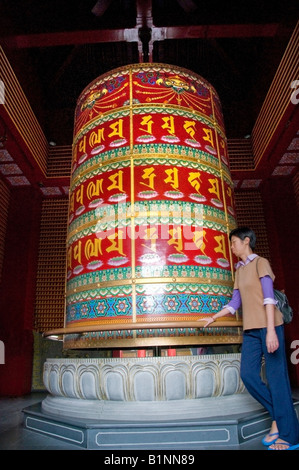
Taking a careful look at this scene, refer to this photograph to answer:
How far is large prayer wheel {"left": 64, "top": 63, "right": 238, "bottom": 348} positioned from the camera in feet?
9.77

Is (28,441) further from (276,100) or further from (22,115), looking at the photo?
(276,100)

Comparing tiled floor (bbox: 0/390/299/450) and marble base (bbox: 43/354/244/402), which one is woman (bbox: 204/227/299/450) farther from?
marble base (bbox: 43/354/244/402)

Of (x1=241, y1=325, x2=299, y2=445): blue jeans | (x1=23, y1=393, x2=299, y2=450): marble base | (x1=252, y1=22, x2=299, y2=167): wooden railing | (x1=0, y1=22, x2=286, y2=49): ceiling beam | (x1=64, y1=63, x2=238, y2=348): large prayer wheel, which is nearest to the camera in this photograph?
(x1=241, y1=325, x2=299, y2=445): blue jeans

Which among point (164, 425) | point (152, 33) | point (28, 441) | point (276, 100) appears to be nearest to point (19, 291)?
point (28, 441)

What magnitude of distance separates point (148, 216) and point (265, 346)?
157 centimetres

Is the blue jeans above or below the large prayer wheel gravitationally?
below

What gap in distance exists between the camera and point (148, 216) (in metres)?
3.19

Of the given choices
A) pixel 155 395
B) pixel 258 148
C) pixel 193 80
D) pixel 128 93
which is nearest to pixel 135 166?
pixel 128 93

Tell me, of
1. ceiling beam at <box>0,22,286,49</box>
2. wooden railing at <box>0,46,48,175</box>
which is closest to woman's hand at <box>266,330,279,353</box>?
wooden railing at <box>0,46,48,175</box>

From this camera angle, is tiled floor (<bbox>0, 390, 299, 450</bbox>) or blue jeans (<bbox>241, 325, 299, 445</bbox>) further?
tiled floor (<bbox>0, 390, 299, 450</bbox>)

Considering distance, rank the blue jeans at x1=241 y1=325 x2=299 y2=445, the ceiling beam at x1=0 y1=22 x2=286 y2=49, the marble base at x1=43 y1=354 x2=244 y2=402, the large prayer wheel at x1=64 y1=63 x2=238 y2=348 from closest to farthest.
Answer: the blue jeans at x1=241 y1=325 x2=299 y2=445
the marble base at x1=43 y1=354 x2=244 y2=402
the large prayer wheel at x1=64 y1=63 x2=238 y2=348
the ceiling beam at x1=0 y1=22 x2=286 y2=49

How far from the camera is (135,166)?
3.38m

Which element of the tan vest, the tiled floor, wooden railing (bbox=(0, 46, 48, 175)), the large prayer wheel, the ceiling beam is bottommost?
the tiled floor

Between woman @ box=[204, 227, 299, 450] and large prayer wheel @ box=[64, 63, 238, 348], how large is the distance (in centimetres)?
59
